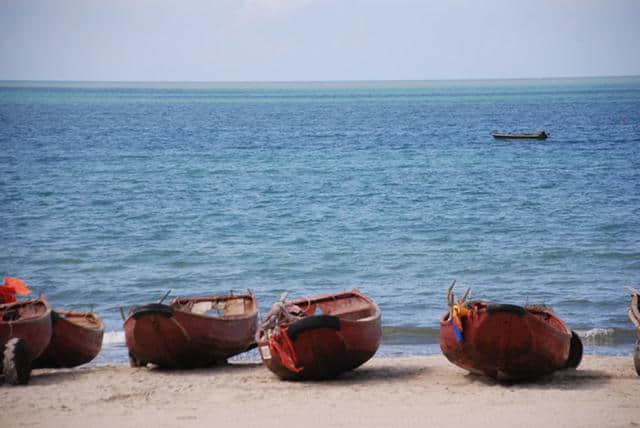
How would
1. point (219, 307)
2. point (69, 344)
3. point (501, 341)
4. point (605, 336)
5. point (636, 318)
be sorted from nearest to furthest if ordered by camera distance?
1. point (501, 341)
2. point (636, 318)
3. point (69, 344)
4. point (219, 307)
5. point (605, 336)

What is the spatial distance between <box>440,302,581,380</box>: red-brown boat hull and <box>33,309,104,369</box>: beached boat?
18.3 feet

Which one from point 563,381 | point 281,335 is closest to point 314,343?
Answer: point 281,335

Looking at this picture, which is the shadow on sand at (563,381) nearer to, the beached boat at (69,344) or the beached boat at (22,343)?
the beached boat at (69,344)

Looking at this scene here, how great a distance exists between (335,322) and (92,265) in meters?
13.6

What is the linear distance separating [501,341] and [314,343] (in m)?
2.53

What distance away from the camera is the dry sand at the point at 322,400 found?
11.2 metres

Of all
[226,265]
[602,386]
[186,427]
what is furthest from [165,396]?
[226,265]

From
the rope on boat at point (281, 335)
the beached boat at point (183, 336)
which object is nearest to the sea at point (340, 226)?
the beached boat at point (183, 336)

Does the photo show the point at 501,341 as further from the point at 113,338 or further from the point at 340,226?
the point at 340,226

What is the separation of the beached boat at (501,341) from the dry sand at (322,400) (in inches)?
10.7

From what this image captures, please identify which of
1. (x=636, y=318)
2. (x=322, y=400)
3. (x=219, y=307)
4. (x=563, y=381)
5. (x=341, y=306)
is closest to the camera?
(x=322, y=400)

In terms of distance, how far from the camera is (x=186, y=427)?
11039mm

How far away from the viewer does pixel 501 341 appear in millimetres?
12336

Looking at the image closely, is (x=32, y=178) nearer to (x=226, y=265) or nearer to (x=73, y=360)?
(x=226, y=265)
